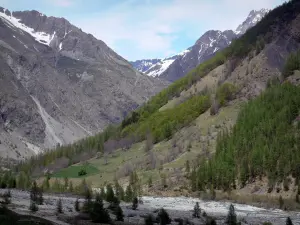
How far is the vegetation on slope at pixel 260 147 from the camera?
115125mm

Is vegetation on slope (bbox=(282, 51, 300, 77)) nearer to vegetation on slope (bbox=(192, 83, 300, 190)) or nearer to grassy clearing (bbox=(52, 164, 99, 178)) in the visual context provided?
vegetation on slope (bbox=(192, 83, 300, 190))

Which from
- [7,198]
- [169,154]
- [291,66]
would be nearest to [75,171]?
[169,154]

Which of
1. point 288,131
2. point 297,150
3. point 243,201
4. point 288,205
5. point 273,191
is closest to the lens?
point 288,205

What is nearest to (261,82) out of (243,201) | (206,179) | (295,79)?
(295,79)

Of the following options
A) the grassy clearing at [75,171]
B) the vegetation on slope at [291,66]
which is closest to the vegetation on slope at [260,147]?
the vegetation on slope at [291,66]

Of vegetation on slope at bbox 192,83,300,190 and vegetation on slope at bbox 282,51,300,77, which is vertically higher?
vegetation on slope at bbox 282,51,300,77

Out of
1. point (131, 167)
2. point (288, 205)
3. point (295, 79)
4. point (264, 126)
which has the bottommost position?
point (288, 205)

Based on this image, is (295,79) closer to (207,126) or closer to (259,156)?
(207,126)

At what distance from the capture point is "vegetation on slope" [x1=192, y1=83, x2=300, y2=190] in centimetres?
11512

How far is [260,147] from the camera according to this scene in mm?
124500

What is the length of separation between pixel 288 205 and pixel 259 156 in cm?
3005

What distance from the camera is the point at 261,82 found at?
18712cm

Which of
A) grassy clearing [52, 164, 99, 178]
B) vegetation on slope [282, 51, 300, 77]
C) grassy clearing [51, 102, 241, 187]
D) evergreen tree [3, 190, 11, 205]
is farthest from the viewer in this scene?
vegetation on slope [282, 51, 300, 77]

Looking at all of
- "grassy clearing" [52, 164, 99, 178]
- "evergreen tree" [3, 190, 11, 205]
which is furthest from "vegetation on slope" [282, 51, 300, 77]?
"evergreen tree" [3, 190, 11, 205]
